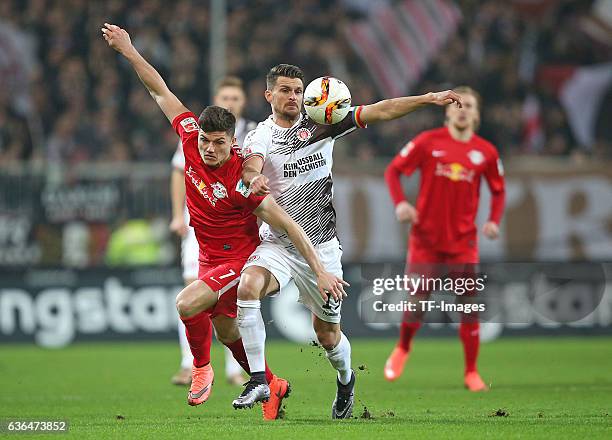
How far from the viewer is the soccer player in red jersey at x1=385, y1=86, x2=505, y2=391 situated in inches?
426

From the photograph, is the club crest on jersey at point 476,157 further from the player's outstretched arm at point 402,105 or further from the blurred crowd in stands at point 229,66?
the blurred crowd in stands at point 229,66

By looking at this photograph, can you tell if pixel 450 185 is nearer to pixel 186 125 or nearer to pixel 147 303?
pixel 186 125

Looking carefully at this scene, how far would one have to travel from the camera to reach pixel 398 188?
11078mm

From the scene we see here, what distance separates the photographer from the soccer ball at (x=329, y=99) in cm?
764

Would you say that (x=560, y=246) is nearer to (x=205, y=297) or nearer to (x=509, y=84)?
(x=509, y=84)

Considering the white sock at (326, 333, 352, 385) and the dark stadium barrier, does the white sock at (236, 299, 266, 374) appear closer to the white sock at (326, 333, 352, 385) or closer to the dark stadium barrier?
the white sock at (326, 333, 352, 385)

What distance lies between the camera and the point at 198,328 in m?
8.17

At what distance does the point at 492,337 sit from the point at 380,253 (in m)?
1.95

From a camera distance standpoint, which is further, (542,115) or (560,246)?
(542,115)

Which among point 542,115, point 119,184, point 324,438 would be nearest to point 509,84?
point 542,115

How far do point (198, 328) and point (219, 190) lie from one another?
1016 millimetres

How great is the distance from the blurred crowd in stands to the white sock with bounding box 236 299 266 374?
10310 mm

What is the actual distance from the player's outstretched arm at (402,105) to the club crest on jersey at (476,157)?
3.48 meters

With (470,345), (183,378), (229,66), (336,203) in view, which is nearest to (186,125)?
(183,378)
